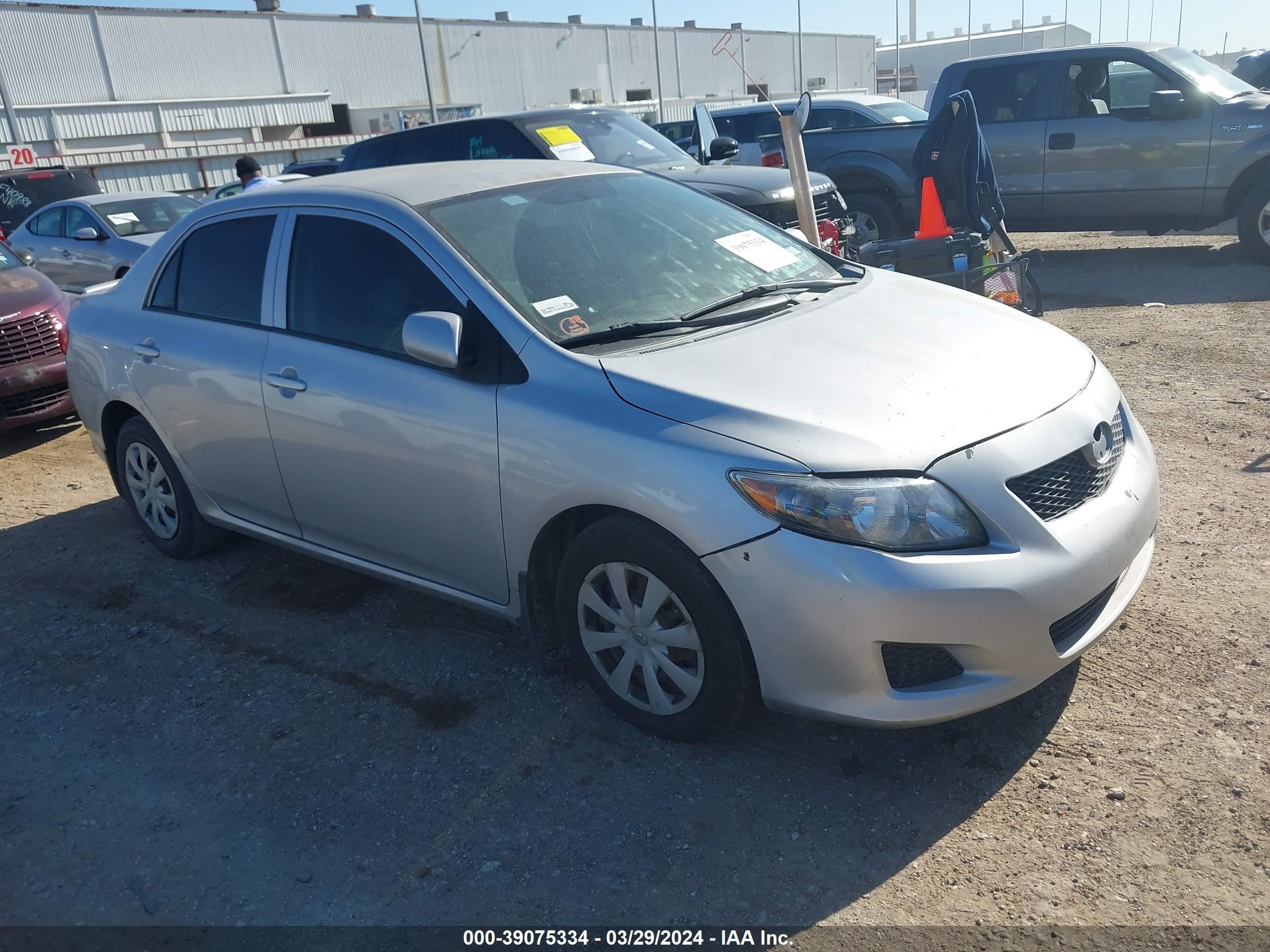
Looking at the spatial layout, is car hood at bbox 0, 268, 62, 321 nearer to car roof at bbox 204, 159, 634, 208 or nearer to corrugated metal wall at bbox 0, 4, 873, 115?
car roof at bbox 204, 159, 634, 208

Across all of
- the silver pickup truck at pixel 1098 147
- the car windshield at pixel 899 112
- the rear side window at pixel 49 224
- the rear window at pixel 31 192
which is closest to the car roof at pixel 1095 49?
the silver pickup truck at pixel 1098 147

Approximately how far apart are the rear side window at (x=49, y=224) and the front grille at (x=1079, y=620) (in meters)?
12.6

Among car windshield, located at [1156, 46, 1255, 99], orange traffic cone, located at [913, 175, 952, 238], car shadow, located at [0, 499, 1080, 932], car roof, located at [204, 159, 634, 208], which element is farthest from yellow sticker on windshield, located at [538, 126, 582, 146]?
car windshield, located at [1156, 46, 1255, 99]

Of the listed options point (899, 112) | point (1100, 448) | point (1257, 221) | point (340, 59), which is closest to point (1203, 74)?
point (1257, 221)

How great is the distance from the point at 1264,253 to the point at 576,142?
635cm

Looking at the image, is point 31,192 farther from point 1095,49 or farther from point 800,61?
point 800,61

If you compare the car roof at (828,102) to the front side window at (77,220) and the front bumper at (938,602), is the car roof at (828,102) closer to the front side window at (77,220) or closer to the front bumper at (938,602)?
the front side window at (77,220)

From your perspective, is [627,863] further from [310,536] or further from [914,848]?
[310,536]

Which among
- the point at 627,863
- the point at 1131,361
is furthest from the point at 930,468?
the point at 1131,361

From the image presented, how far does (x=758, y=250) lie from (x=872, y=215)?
7.30 metres

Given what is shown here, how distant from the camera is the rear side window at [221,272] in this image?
4180mm

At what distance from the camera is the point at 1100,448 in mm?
3088

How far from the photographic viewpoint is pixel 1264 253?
31.4ft

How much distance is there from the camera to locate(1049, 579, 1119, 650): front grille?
112 inches
